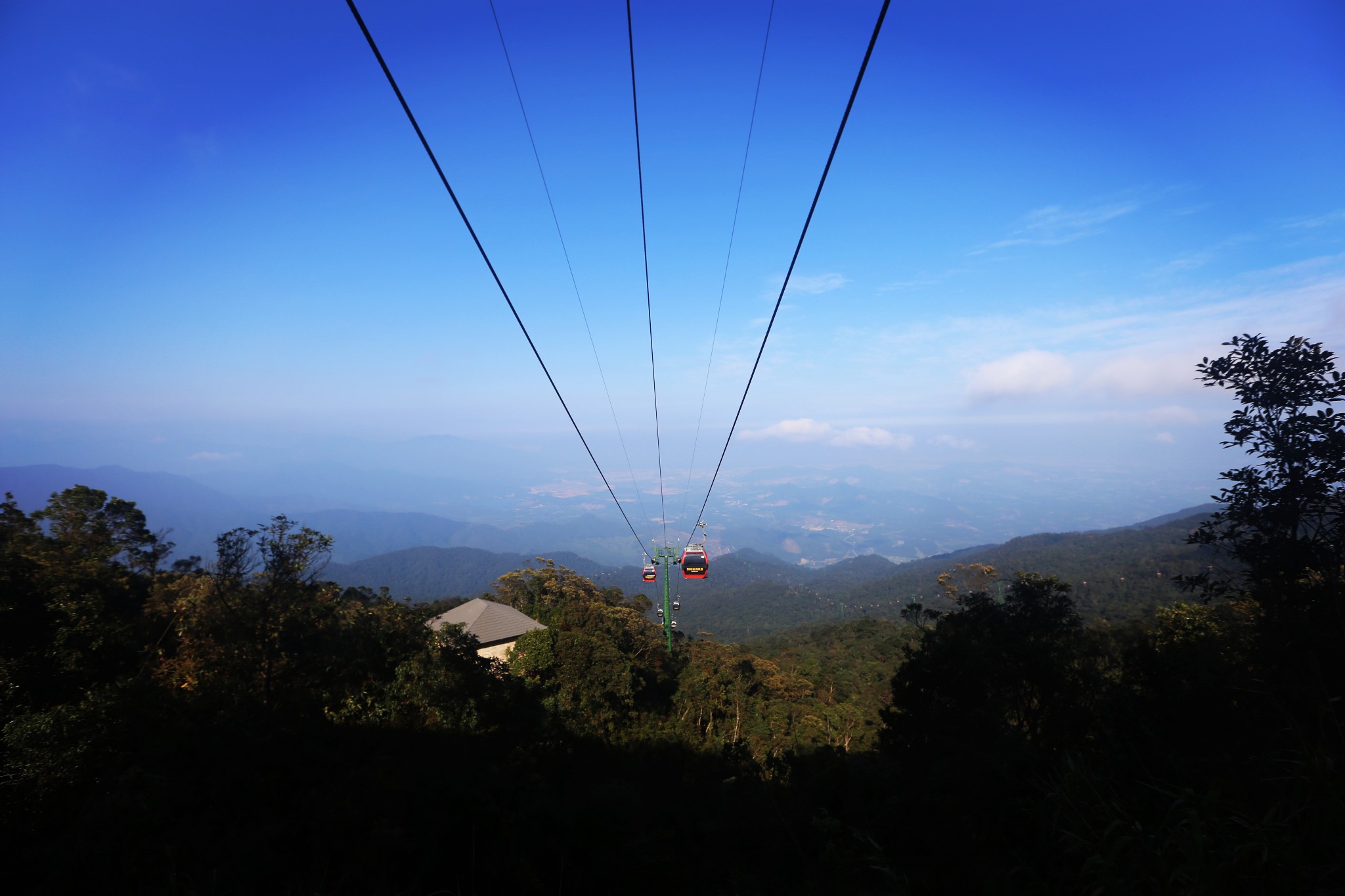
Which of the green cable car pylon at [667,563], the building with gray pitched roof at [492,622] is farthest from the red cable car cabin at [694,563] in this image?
the building with gray pitched roof at [492,622]

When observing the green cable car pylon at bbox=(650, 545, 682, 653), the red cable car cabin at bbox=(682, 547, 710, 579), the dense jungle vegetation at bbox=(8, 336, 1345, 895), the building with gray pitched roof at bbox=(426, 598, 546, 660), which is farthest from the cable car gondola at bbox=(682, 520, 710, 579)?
→ the dense jungle vegetation at bbox=(8, 336, 1345, 895)

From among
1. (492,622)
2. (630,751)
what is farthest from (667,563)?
(630,751)

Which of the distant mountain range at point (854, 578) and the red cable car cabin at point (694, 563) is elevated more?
the red cable car cabin at point (694, 563)

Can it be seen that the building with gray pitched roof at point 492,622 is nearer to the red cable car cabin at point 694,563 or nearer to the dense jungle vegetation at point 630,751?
the red cable car cabin at point 694,563

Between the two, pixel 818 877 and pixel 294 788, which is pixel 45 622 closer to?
pixel 294 788

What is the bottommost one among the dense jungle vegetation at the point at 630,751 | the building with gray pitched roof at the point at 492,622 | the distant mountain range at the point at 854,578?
the distant mountain range at the point at 854,578

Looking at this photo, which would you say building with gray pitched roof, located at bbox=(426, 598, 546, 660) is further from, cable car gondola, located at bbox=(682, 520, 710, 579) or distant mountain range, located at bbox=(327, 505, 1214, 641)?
distant mountain range, located at bbox=(327, 505, 1214, 641)


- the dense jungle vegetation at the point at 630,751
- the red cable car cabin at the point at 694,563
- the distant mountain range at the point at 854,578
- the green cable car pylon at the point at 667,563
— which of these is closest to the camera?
the dense jungle vegetation at the point at 630,751
